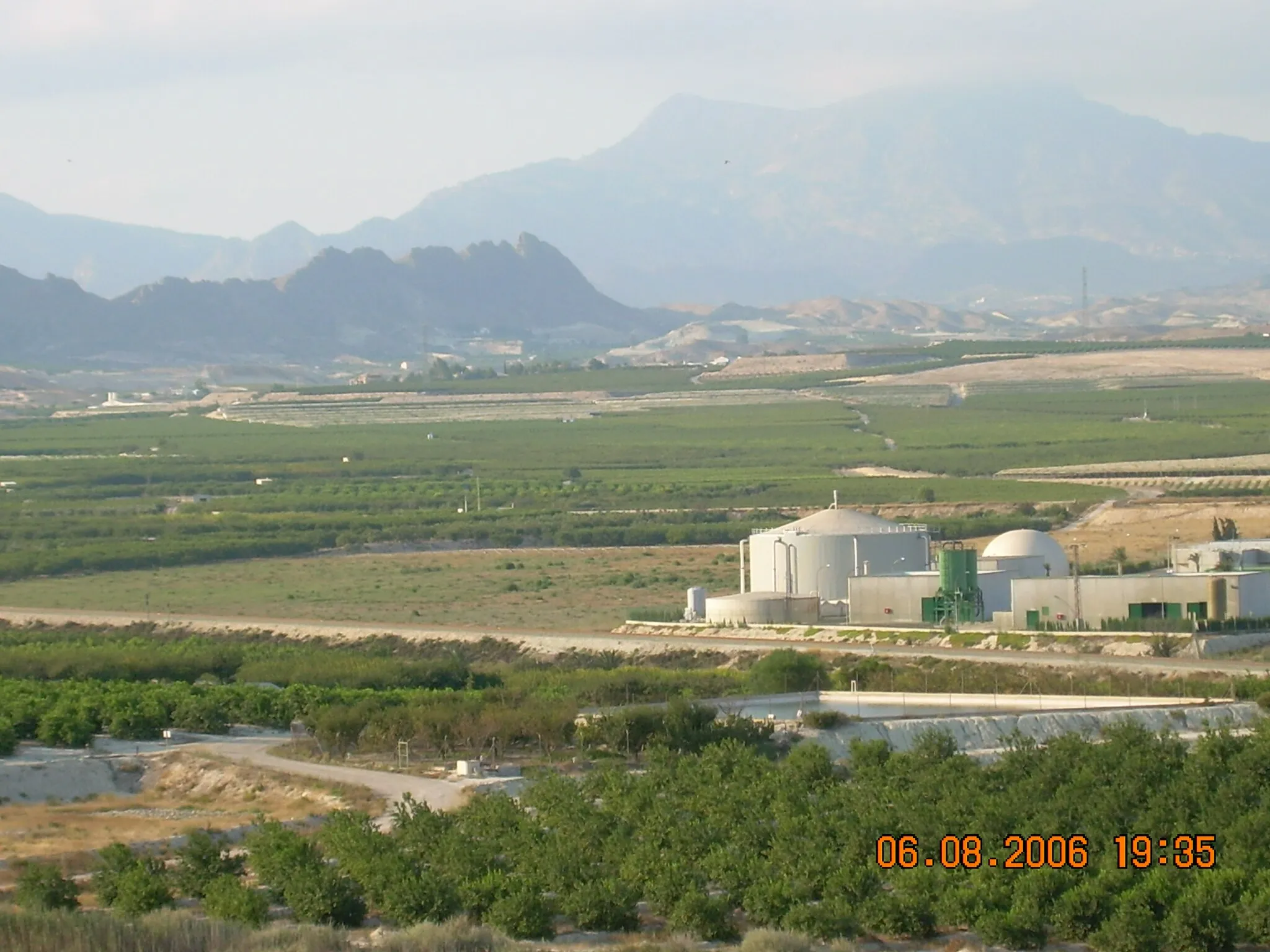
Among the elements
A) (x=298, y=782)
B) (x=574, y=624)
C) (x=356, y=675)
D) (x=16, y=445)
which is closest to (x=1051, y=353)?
(x=16, y=445)

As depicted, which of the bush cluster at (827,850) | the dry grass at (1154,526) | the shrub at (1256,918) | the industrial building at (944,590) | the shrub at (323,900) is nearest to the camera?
the shrub at (1256,918)

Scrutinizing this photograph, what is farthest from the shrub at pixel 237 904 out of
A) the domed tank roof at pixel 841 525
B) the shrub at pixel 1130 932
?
the domed tank roof at pixel 841 525

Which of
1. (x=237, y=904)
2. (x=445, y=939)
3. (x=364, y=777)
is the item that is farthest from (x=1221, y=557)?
(x=445, y=939)

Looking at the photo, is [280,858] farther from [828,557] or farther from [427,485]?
[427,485]

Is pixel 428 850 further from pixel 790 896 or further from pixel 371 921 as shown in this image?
pixel 790 896

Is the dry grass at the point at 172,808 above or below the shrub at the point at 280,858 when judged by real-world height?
below

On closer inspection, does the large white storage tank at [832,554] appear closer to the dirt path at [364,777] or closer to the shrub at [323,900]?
the dirt path at [364,777]
